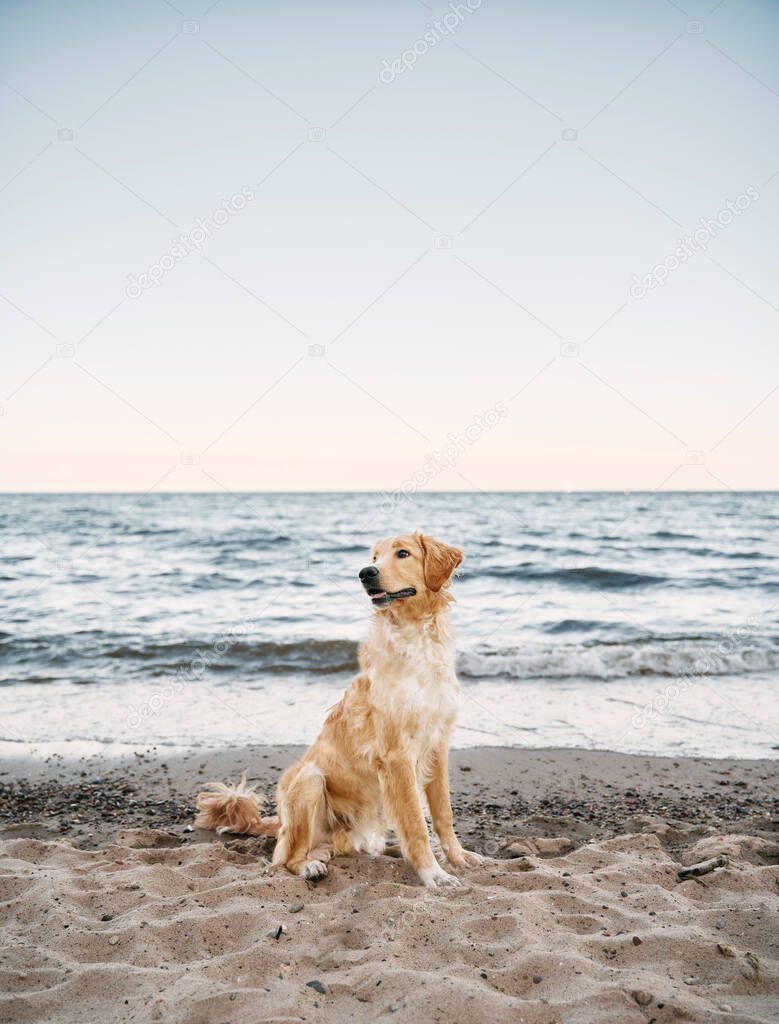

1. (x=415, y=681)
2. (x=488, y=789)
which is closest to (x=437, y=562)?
(x=415, y=681)

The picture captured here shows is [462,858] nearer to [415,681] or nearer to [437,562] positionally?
[415,681]

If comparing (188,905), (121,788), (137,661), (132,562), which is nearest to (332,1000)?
(188,905)

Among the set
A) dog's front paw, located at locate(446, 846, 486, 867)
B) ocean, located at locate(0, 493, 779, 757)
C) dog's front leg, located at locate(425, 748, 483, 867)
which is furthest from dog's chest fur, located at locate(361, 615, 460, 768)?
ocean, located at locate(0, 493, 779, 757)

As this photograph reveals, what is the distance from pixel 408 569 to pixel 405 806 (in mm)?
1307

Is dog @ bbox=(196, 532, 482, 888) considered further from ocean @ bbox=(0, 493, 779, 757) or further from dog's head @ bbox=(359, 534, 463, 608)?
ocean @ bbox=(0, 493, 779, 757)

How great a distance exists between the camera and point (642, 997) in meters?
2.32

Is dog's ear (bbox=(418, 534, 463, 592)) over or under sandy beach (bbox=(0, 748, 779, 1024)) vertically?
over

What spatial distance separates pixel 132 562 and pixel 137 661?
12137mm

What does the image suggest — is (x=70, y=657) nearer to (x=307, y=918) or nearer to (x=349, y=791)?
(x=349, y=791)

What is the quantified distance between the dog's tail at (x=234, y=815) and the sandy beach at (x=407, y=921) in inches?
4.0

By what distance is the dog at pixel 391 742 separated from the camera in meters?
3.74

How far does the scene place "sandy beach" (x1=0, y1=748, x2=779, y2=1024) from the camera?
7.84 feet

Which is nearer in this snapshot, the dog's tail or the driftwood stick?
the driftwood stick

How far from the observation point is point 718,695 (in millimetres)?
7676
